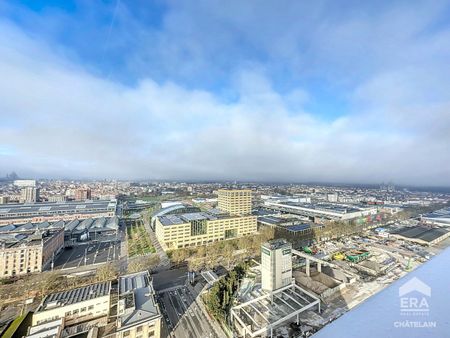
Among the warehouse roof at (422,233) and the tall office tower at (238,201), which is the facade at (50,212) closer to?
the tall office tower at (238,201)

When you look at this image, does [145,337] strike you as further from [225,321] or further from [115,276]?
[115,276]

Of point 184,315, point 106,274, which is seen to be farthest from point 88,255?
point 184,315

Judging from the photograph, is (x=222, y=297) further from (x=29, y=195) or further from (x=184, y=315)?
(x=29, y=195)

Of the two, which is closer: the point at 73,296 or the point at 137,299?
the point at 137,299

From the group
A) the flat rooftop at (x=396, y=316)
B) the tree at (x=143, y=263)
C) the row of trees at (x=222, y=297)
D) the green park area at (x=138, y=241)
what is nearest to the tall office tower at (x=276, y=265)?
the row of trees at (x=222, y=297)

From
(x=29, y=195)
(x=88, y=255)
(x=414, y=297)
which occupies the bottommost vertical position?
(x=88, y=255)

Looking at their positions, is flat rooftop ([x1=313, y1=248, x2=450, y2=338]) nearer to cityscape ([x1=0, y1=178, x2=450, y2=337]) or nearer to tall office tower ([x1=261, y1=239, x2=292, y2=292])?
cityscape ([x1=0, y1=178, x2=450, y2=337])

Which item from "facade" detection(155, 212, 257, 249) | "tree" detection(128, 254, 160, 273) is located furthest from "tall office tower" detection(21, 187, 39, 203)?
"tree" detection(128, 254, 160, 273)
